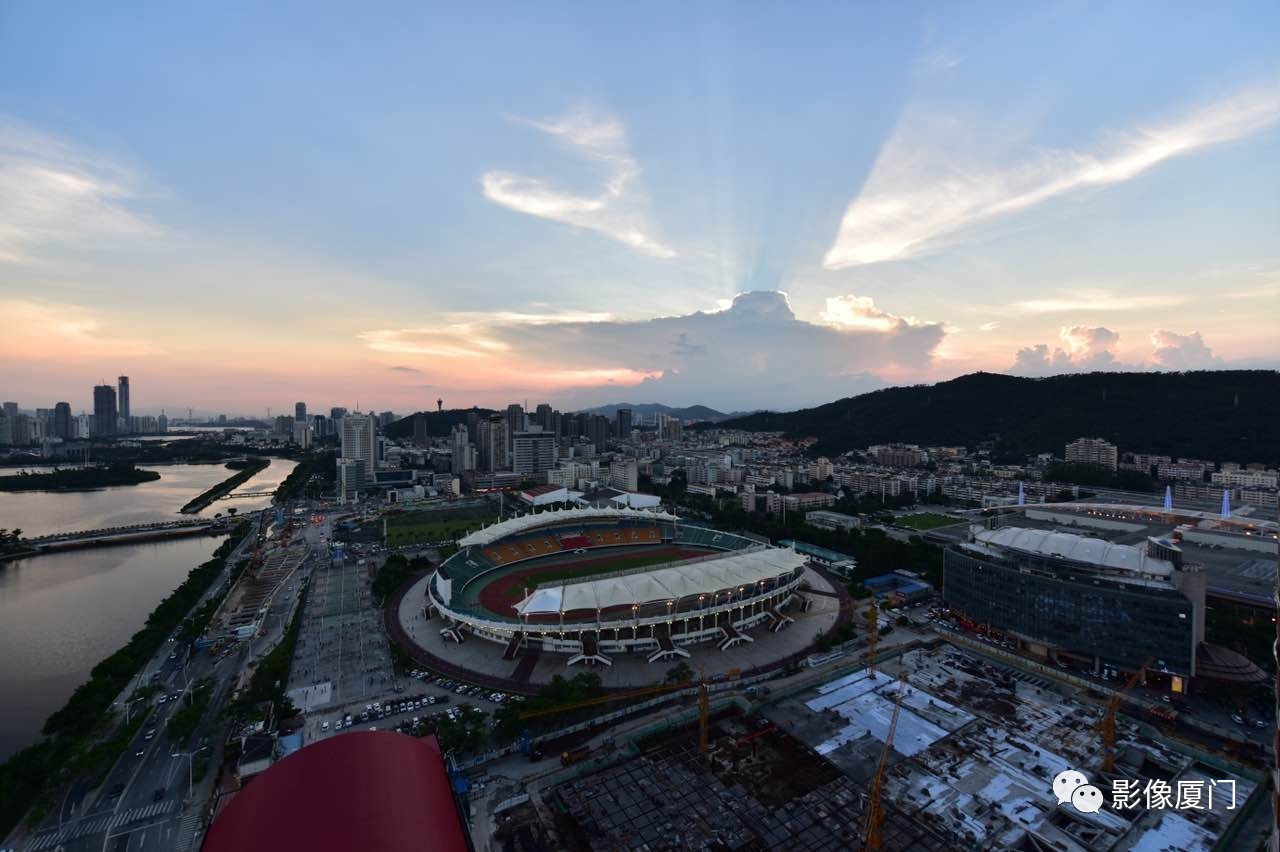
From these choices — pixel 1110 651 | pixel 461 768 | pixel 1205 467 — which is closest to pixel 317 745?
pixel 461 768

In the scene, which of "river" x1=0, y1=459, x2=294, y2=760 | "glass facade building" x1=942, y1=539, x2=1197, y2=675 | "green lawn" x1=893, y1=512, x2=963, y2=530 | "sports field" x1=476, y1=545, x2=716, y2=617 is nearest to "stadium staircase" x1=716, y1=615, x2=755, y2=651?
"sports field" x1=476, y1=545, x2=716, y2=617

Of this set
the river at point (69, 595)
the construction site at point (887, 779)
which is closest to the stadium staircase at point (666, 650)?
the construction site at point (887, 779)

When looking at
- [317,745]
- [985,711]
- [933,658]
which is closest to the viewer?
[317,745]

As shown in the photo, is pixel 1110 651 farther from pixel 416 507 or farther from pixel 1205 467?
pixel 1205 467

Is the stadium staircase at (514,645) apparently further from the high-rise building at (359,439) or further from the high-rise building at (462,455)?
the high-rise building at (462,455)

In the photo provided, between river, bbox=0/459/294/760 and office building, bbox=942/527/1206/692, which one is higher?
office building, bbox=942/527/1206/692

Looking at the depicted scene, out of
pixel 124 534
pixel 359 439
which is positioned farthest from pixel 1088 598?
pixel 359 439

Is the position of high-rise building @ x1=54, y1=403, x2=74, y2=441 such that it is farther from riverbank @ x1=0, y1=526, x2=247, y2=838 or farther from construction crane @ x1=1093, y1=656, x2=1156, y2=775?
construction crane @ x1=1093, y1=656, x2=1156, y2=775
